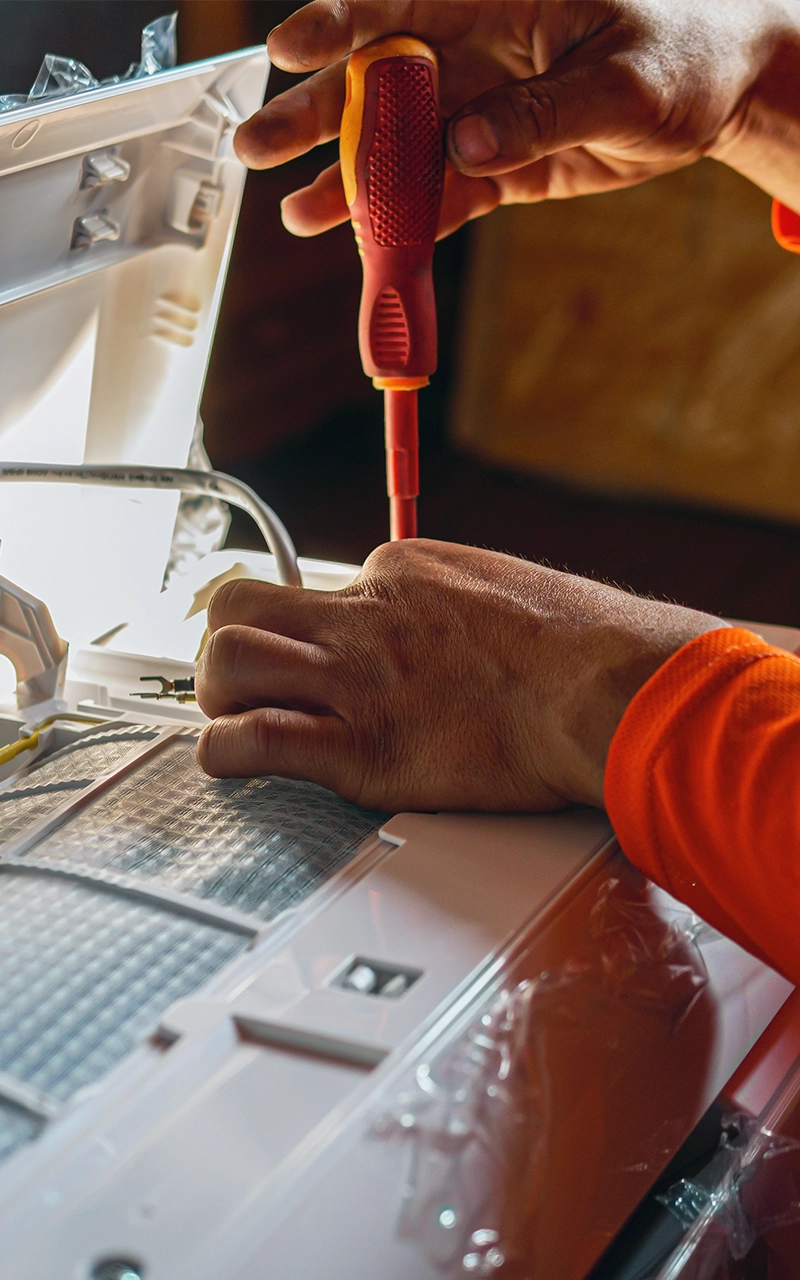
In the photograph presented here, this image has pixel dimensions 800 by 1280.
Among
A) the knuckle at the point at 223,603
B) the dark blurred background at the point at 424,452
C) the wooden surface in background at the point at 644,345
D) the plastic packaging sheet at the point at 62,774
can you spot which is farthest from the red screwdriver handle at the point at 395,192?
the wooden surface in background at the point at 644,345

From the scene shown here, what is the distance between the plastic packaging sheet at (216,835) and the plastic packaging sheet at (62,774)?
0.08 feet

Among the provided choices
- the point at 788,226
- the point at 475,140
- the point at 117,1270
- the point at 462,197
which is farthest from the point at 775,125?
the point at 117,1270

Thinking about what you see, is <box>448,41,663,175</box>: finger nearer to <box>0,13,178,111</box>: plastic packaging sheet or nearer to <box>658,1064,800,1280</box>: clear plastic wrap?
<box>0,13,178,111</box>: plastic packaging sheet

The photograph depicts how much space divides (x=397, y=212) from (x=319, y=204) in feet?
0.54

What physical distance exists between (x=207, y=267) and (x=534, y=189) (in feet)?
1.22

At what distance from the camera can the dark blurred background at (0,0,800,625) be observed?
238 centimetres

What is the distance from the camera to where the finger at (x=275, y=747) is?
592 millimetres

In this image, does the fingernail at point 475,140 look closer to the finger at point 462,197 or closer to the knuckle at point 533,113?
the knuckle at point 533,113

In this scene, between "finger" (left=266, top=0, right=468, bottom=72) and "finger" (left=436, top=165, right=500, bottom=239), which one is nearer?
"finger" (left=266, top=0, right=468, bottom=72)

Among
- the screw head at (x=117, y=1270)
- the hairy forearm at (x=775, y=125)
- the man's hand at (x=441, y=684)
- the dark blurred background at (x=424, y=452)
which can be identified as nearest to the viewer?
the screw head at (x=117, y=1270)

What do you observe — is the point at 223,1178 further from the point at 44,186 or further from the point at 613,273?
the point at 613,273

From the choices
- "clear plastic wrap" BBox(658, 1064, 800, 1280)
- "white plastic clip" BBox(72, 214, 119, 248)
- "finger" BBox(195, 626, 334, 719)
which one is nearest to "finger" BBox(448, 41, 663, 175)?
"white plastic clip" BBox(72, 214, 119, 248)

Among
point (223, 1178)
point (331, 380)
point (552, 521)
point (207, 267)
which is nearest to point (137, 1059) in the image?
point (223, 1178)

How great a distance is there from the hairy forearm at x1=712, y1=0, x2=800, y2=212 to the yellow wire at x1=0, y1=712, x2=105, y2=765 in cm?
76
